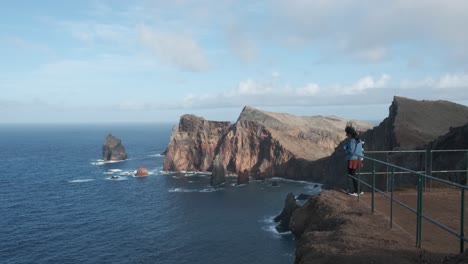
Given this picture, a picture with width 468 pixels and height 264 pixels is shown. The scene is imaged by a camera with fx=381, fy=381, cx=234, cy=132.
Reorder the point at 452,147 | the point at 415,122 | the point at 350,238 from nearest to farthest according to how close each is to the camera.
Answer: the point at 350,238
the point at 452,147
the point at 415,122

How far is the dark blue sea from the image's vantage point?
44.1 m

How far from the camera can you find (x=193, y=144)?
122375 millimetres

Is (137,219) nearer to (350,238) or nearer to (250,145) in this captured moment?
(350,238)

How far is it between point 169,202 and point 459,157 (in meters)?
50.5

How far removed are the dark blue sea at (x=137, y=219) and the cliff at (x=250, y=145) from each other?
38.4 feet

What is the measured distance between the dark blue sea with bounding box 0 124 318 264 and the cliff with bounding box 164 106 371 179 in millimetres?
11716

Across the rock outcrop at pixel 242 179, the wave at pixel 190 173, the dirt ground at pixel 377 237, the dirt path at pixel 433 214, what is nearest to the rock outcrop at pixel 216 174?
the rock outcrop at pixel 242 179

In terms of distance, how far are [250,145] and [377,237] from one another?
107 m

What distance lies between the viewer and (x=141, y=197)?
76.1 metres

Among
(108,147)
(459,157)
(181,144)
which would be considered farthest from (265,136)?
(459,157)

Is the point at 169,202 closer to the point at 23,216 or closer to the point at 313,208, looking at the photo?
the point at 23,216

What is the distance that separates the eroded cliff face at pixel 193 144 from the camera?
385 feet

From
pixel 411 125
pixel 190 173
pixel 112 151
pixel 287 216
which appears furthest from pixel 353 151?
pixel 112 151

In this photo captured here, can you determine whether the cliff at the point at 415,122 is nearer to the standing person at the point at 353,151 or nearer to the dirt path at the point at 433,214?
the dirt path at the point at 433,214
